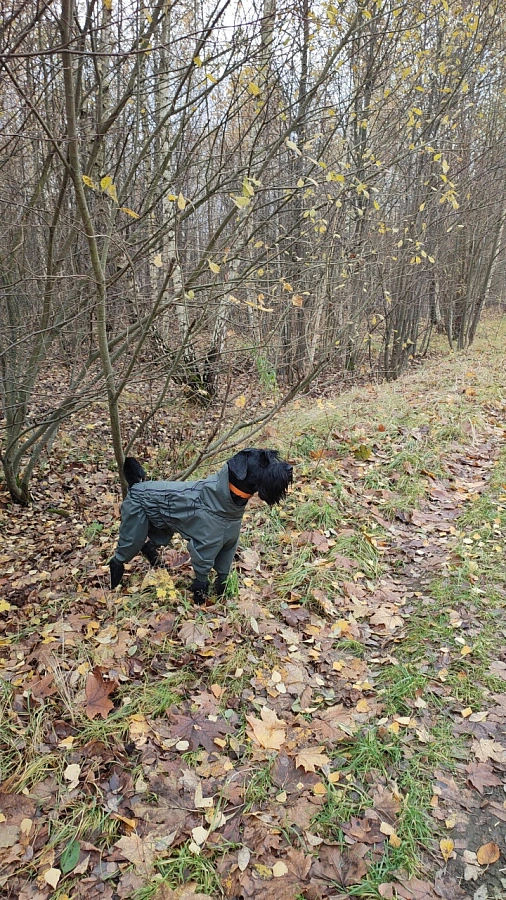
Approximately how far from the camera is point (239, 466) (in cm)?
322

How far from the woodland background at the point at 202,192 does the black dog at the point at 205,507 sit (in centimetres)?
83

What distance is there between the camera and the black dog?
10.5ft

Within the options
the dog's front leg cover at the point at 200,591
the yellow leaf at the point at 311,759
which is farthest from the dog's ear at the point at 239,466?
the yellow leaf at the point at 311,759

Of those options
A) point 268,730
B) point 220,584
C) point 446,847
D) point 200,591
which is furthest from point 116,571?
point 446,847

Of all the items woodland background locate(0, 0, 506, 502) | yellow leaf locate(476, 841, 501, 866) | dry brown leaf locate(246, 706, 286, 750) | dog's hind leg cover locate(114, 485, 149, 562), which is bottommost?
dry brown leaf locate(246, 706, 286, 750)

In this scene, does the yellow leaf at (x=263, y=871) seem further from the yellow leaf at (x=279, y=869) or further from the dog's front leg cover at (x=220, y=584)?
the dog's front leg cover at (x=220, y=584)

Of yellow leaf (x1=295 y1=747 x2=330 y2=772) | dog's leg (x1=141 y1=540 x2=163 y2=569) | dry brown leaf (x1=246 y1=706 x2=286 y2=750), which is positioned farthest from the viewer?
dog's leg (x1=141 y1=540 x2=163 y2=569)

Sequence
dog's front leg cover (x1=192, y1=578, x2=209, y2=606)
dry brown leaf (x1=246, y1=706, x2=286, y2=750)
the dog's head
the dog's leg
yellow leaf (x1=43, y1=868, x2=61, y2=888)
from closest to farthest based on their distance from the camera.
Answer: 1. yellow leaf (x1=43, y1=868, x2=61, y2=888)
2. dry brown leaf (x1=246, y1=706, x2=286, y2=750)
3. the dog's head
4. dog's front leg cover (x1=192, y1=578, x2=209, y2=606)
5. the dog's leg

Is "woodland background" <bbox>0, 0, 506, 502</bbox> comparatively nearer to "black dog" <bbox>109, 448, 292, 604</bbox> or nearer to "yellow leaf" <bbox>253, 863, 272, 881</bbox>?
"black dog" <bbox>109, 448, 292, 604</bbox>

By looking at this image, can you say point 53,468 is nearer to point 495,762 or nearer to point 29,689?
point 29,689

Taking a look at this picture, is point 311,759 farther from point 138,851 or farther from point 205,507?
point 205,507

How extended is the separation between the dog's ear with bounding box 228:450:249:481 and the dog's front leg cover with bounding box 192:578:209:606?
0.92m

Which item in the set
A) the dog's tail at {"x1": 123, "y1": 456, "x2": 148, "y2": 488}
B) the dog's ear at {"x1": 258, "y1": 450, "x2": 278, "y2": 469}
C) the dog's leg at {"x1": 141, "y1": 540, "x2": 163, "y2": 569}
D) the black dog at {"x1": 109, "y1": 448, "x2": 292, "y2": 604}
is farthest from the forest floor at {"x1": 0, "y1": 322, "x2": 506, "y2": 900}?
the dog's ear at {"x1": 258, "y1": 450, "x2": 278, "y2": 469}

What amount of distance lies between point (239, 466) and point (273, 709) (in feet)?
4.81
